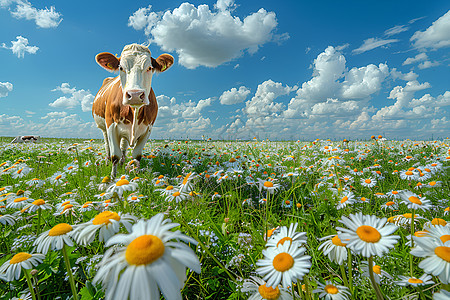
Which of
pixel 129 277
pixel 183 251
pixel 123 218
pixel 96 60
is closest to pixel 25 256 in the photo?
pixel 123 218

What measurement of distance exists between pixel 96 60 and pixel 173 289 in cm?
682

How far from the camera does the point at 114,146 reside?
586 centimetres

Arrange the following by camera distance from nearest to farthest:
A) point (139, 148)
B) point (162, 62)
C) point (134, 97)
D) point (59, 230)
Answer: point (59, 230) → point (134, 97) → point (162, 62) → point (139, 148)

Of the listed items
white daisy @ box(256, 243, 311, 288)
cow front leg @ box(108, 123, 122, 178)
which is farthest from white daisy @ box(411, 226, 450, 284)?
cow front leg @ box(108, 123, 122, 178)

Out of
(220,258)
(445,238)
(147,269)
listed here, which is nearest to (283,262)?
(147,269)

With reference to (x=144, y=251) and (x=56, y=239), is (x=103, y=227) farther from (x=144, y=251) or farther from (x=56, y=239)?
(x=144, y=251)

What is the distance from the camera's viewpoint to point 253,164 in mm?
4566

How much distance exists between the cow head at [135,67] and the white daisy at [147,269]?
4.73 meters

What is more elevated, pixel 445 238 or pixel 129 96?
pixel 129 96

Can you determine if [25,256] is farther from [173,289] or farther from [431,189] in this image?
[431,189]

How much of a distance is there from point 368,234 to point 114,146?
5961mm

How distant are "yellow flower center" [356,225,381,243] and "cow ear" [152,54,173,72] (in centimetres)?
626

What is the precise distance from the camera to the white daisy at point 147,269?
740 mm

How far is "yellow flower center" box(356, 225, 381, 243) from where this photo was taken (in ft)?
3.41
